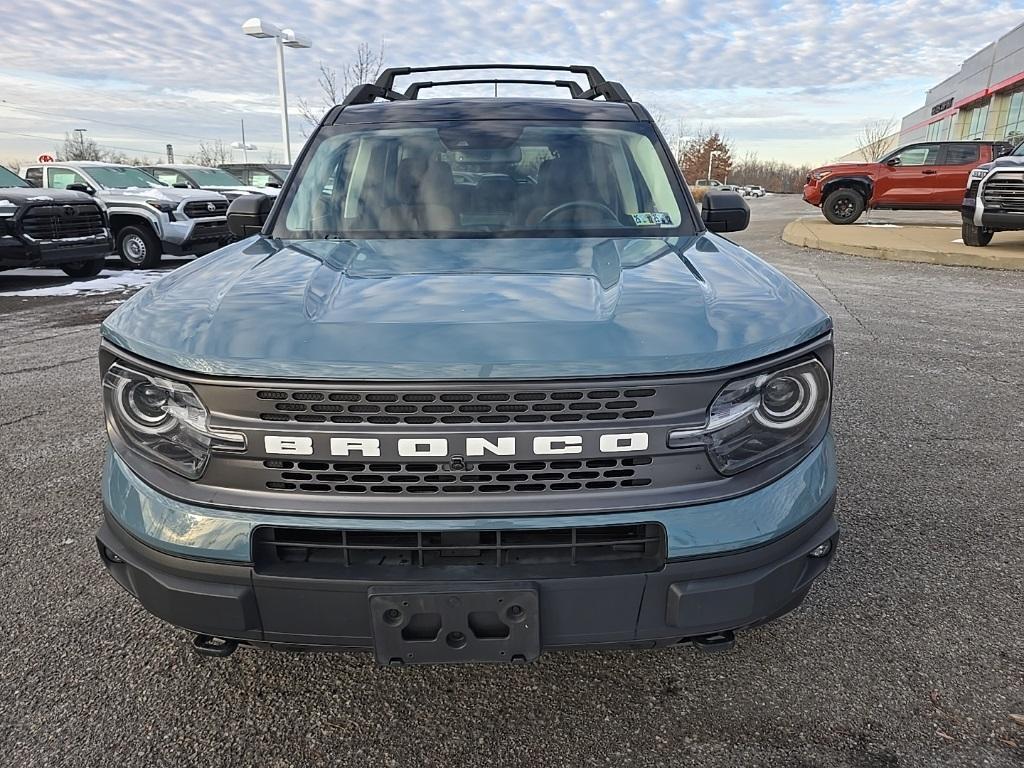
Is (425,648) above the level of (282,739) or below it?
above

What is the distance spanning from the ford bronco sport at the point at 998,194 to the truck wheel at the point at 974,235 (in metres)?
0.66

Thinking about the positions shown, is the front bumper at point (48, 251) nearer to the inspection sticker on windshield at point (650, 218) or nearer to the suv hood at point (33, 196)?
the suv hood at point (33, 196)

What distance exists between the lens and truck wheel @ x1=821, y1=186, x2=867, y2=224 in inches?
651

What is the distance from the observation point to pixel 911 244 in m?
12.8

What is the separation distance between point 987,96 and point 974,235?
3512 cm

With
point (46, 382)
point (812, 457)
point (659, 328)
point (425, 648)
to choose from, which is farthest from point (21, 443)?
point (812, 457)

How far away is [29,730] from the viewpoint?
1.95 meters

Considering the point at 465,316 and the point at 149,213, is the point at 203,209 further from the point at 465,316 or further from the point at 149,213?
the point at 465,316

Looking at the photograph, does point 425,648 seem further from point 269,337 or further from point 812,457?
point 812,457

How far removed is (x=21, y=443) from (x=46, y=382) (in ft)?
4.62

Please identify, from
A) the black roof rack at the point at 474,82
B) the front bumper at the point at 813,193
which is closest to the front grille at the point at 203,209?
the black roof rack at the point at 474,82

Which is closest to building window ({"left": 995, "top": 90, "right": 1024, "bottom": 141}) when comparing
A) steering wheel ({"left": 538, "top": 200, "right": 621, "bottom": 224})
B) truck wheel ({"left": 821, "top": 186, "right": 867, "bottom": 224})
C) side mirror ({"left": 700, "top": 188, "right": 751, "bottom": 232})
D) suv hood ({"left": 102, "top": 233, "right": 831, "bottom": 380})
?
truck wheel ({"left": 821, "top": 186, "right": 867, "bottom": 224})

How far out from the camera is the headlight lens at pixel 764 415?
1657 millimetres

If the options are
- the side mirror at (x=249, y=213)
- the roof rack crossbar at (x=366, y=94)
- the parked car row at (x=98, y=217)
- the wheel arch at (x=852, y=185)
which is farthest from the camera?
the wheel arch at (x=852, y=185)
